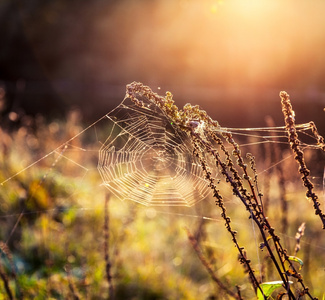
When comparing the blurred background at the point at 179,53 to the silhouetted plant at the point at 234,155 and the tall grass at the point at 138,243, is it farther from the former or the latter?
the silhouetted plant at the point at 234,155

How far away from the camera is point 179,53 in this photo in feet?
54.9

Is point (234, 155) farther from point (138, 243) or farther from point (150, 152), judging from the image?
point (138, 243)

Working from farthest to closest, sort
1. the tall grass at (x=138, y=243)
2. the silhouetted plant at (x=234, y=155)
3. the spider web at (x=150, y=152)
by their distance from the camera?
the tall grass at (x=138, y=243) → the spider web at (x=150, y=152) → the silhouetted plant at (x=234, y=155)

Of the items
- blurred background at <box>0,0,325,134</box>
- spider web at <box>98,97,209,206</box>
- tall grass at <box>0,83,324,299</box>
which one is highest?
blurred background at <box>0,0,325,134</box>

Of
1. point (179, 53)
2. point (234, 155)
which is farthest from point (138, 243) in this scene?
point (179, 53)

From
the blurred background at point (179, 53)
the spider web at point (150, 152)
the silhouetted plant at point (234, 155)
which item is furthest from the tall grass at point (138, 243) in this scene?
the blurred background at point (179, 53)

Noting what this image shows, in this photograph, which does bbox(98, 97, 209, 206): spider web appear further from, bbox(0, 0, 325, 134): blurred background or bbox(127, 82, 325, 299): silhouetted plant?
bbox(0, 0, 325, 134): blurred background

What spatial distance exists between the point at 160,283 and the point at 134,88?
308 centimetres

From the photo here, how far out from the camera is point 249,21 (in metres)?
14.2

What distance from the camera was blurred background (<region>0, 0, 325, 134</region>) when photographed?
12.9 metres

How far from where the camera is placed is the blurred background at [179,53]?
12.9 metres

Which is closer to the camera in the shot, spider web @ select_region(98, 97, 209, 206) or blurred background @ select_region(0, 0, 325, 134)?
spider web @ select_region(98, 97, 209, 206)

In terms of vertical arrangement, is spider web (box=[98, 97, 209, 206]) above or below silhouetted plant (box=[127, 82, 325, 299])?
above

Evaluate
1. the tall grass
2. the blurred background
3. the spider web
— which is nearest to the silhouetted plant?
the spider web
